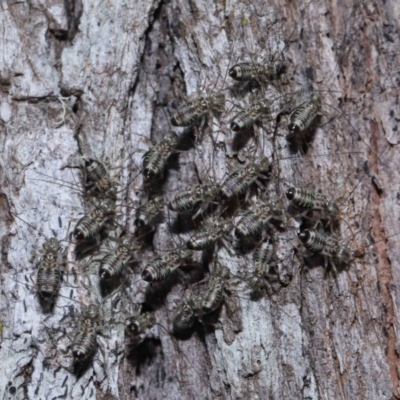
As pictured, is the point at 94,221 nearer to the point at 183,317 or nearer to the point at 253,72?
the point at 183,317

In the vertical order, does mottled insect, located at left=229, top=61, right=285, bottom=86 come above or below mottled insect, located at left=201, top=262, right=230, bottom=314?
above

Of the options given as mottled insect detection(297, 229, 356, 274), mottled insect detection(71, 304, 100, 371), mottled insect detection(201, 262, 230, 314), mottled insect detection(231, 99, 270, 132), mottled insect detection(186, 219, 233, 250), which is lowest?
mottled insect detection(71, 304, 100, 371)

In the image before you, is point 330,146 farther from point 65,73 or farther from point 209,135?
point 65,73

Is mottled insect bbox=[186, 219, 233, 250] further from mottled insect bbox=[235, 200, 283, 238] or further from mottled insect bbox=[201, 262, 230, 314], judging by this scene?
mottled insect bbox=[201, 262, 230, 314]

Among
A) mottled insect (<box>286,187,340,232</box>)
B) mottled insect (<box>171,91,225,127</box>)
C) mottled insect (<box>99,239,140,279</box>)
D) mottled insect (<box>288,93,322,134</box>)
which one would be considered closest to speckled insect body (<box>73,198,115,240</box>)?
mottled insect (<box>99,239,140,279</box>)

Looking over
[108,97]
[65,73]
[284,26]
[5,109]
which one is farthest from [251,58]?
[5,109]

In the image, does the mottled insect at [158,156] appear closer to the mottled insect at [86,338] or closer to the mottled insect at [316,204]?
the mottled insect at [316,204]

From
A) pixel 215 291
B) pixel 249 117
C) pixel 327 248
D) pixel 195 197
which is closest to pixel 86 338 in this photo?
pixel 215 291
